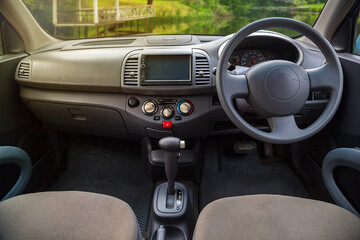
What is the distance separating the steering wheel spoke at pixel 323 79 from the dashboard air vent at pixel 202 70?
55 cm

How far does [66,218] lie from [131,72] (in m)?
0.88

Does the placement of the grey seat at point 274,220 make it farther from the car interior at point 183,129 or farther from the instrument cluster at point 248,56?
the instrument cluster at point 248,56

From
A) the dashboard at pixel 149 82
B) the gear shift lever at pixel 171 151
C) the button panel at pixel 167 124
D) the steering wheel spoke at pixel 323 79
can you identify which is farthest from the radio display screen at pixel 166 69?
the steering wheel spoke at pixel 323 79

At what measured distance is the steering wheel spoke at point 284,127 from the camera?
1221mm

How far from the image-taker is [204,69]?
1.62m

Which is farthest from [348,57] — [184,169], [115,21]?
[115,21]

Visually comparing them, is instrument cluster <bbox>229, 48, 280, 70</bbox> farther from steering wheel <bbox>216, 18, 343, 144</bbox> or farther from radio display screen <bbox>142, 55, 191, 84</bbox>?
steering wheel <bbox>216, 18, 343, 144</bbox>

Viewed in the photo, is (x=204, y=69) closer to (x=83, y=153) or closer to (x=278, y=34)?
(x=278, y=34)

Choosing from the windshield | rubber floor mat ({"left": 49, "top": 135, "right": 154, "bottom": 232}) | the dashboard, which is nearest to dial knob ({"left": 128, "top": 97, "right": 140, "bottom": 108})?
the dashboard

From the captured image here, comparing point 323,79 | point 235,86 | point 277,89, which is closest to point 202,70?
point 235,86

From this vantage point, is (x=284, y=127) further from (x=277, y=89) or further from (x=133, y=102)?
(x=133, y=102)

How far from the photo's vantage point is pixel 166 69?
164 cm

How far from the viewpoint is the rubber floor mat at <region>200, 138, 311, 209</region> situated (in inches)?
81.0

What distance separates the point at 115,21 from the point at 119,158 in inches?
41.7
